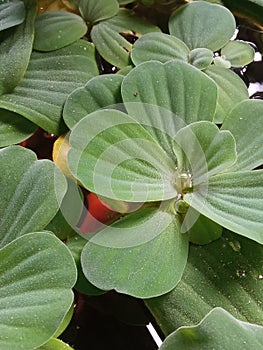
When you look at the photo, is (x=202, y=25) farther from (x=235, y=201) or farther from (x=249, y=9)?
(x=235, y=201)

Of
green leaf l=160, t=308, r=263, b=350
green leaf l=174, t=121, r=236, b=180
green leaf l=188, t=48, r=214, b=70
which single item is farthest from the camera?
green leaf l=188, t=48, r=214, b=70

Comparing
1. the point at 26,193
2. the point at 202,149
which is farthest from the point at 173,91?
the point at 26,193

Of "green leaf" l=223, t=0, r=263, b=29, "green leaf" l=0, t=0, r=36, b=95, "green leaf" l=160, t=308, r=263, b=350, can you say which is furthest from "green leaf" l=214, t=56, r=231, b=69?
"green leaf" l=160, t=308, r=263, b=350

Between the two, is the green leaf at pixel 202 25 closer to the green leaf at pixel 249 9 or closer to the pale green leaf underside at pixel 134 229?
the green leaf at pixel 249 9

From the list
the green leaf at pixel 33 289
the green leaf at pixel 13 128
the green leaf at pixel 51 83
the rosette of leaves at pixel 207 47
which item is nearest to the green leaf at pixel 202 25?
the rosette of leaves at pixel 207 47

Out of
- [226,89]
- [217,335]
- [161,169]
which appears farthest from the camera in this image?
[226,89]

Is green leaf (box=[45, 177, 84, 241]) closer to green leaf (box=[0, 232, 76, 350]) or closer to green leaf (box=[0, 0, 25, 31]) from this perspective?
green leaf (box=[0, 232, 76, 350])
